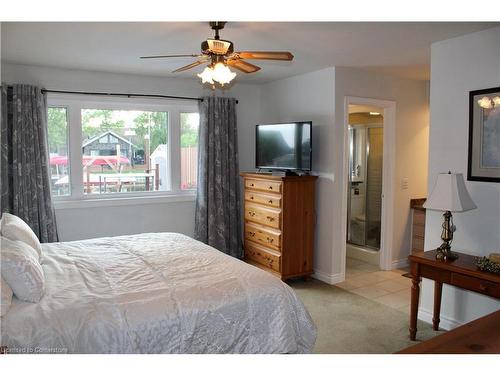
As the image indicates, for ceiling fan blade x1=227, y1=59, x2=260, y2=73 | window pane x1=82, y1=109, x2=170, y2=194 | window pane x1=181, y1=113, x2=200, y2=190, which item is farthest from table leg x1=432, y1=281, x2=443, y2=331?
window pane x1=82, y1=109, x2=170, y2=194

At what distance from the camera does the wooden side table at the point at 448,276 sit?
2602 millimetres

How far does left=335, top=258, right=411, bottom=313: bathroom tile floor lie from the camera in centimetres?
404

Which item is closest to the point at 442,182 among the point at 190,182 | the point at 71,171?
the point at 190,182

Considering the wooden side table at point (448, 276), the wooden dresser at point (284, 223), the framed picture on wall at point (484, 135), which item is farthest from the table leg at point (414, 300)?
the wooden dresser at point (284, 223)

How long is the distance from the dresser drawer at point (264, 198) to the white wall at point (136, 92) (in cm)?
78

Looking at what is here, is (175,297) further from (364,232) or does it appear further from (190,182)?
(364,232)

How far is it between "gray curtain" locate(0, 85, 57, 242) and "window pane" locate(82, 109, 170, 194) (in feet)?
1.77

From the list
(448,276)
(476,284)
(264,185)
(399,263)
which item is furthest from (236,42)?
(399,263)

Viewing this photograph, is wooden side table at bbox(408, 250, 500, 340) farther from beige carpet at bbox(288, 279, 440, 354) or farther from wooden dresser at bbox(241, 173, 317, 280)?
wooden dresser at bbox(241, 173, 317, 280)

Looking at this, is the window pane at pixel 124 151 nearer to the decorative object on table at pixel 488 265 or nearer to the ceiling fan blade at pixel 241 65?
the ceiling fan blade at pixel 241 65

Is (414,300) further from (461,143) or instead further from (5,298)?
(5,298)

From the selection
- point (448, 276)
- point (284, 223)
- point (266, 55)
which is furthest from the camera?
point (284, 223)

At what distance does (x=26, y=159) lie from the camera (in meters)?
4.18

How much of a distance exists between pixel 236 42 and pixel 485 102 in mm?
2028
